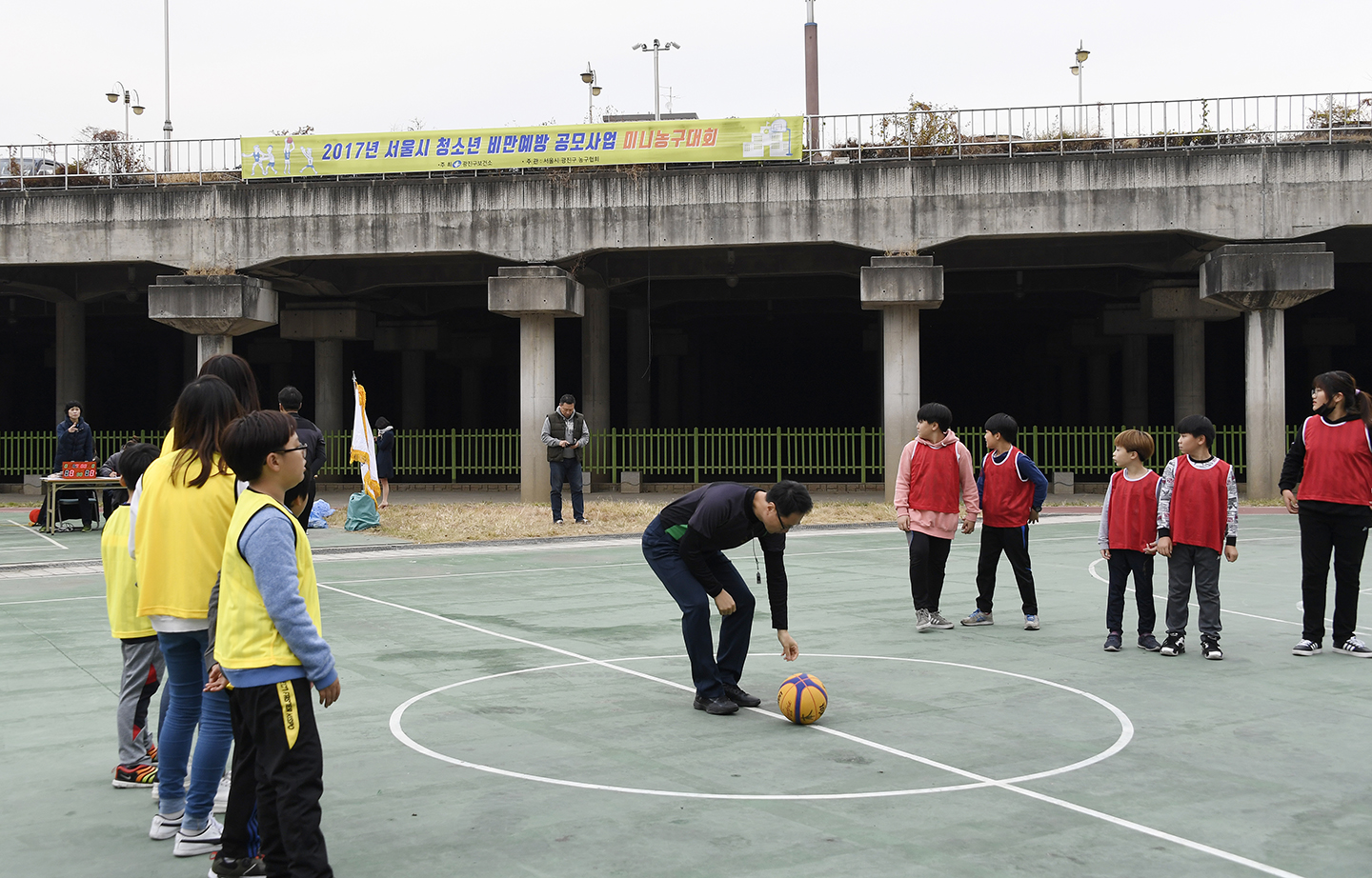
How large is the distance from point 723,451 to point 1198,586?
22.9m

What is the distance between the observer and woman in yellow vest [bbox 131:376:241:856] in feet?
17.0

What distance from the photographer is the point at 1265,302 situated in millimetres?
25469

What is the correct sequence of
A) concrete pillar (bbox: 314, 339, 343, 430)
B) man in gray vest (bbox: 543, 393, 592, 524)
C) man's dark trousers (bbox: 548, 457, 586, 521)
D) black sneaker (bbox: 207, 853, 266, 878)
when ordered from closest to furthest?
black sneaker (bbox: 207, 853, 266, 878)
man in gray vest (bbox: 543, 393, 592, 524)
man's dark trousers (bbox: 548, 457, 586, 521)
concrete pillar (bbox: 314, 339, 343, 430)

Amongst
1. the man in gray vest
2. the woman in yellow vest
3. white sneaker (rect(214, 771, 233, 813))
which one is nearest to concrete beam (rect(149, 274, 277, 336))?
the man in gray vest

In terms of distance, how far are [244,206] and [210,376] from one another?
22802 millimetres

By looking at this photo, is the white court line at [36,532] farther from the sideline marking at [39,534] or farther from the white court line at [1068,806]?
the white court line at [1068,806]

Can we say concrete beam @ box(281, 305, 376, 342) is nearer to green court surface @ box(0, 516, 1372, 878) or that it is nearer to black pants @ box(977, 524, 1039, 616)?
green court surface @ box(0, 516, 1372, 878)

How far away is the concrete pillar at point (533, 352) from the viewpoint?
26438 mm

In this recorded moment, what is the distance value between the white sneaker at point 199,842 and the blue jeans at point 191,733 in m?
0.03

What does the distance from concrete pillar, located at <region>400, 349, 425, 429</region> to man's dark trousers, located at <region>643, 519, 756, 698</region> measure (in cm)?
3316

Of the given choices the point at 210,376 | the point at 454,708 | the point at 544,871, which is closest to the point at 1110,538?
the point at 454,708

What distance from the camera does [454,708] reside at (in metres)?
7.82

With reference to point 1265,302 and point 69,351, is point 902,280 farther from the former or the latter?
point 69,351

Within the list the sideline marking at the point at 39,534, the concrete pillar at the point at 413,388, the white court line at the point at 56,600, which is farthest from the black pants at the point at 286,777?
the concrete pillar at the point at 413,388
